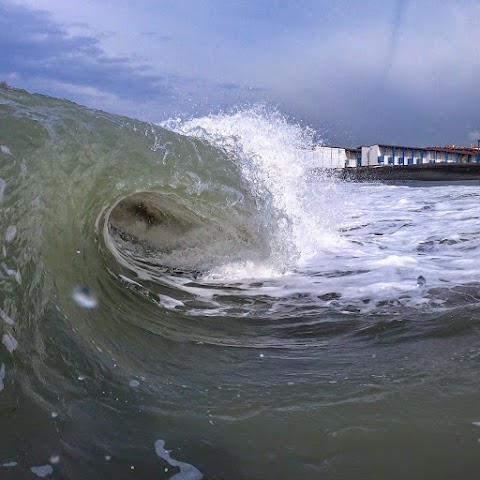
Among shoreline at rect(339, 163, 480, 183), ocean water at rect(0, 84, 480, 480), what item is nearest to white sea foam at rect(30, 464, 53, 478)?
ocean water at rect(0, 84, 480, 480)

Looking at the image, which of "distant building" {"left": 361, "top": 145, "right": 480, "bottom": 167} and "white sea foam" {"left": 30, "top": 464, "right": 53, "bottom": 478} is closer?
"white sea foam" {"left": 30, "top": 464, "right": 53, "bottom": 478}

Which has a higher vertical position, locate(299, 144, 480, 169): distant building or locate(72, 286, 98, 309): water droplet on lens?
locate(299, 144, 480, 169): distant building

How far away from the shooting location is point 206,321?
333cm

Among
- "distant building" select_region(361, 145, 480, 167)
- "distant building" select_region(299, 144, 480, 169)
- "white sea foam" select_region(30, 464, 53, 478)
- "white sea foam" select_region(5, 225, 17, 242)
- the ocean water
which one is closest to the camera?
"white sea foam" select_region(30, 464, 53, 478)

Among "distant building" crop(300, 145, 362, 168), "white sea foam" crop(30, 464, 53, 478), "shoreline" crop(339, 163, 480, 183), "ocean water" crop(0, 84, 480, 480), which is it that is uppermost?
"distant building" crop(300, 145, 362, 168)

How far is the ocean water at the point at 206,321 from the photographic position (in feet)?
5.56

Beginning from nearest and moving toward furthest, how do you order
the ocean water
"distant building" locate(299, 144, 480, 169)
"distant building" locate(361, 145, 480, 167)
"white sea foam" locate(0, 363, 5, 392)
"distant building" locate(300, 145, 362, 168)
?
the ocean water, "white sea foam" locate(0, 363, 5, 392), "distant building" locate(300, 145, 362, 168), "distant building" locate(299, 144, 480, 169), "distant building" locate(361, 145, 480, 167)

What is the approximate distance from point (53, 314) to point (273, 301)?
1.62 meters

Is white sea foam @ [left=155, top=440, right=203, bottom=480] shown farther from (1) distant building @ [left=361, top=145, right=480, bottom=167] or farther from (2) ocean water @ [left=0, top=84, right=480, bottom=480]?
(1) distant building @ [left=361, top=145, right=480, bottom=167]

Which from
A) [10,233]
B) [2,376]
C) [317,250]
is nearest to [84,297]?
[10,233]

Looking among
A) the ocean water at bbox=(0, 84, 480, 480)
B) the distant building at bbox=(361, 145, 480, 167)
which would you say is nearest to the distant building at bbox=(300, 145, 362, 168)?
the distant building at bbox=(361, 145, 480, 167)

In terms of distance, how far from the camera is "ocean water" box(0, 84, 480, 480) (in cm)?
170

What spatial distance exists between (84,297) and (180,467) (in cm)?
152

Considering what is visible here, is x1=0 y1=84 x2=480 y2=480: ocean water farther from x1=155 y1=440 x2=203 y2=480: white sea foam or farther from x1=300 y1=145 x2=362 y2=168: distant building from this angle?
x1=300 y1=145 x2=362 y2=168: distant building
